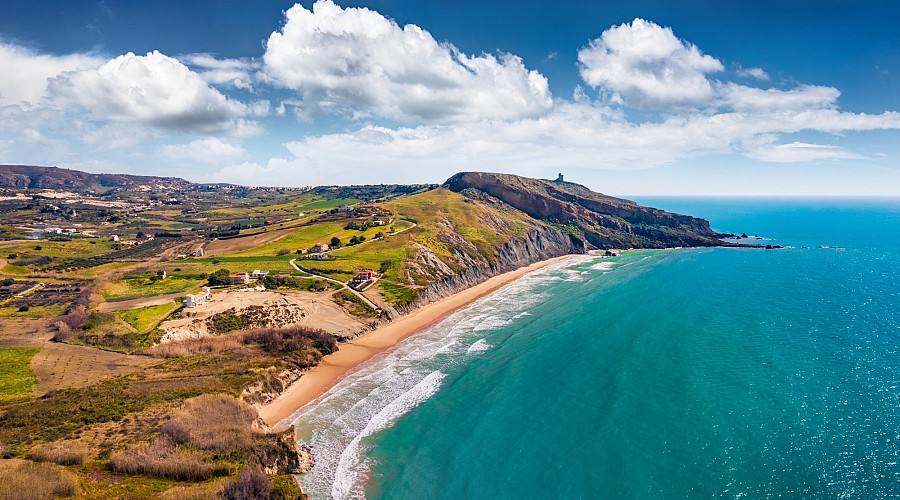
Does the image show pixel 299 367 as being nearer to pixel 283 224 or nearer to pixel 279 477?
pixel 279 477

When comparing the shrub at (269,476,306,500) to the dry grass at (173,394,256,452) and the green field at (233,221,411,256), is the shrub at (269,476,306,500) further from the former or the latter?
the green field at (233,221,411,256)

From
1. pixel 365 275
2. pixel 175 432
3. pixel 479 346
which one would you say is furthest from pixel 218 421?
pixel 365 275

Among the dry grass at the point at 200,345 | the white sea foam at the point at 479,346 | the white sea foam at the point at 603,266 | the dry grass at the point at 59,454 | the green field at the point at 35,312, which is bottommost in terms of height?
the white sea foam at the point at 479,346

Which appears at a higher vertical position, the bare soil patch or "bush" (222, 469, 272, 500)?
the bare soil patch

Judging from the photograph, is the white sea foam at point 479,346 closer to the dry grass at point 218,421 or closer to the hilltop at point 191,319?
the hilltop at point 191,319

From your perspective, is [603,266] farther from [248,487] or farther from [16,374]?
[16,374]

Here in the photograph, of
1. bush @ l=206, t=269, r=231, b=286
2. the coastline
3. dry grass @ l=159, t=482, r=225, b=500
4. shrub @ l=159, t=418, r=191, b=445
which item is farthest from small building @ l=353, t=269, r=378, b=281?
dry grass @ l=159, t=482, r=225, b=500

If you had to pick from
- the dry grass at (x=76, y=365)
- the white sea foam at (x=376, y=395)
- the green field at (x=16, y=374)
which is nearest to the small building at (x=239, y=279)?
the dry grass at (x=76, y=365)
